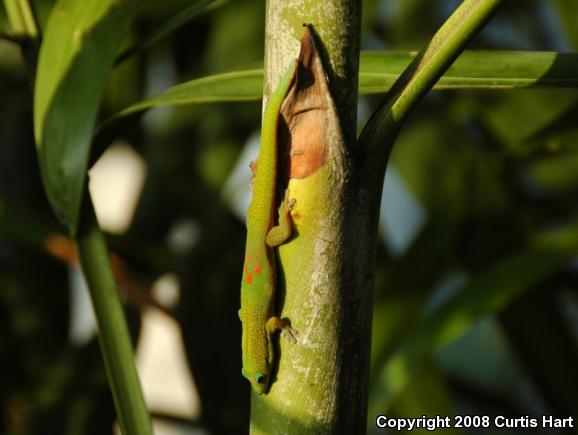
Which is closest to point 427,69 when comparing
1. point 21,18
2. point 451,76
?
point 451,76

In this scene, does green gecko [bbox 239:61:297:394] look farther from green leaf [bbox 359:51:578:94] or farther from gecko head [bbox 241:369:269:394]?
green leaf [bbox 359:51:578:94]

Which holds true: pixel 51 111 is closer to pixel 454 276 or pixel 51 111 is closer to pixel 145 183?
pixel 145 183

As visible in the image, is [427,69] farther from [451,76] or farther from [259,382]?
[259,382]

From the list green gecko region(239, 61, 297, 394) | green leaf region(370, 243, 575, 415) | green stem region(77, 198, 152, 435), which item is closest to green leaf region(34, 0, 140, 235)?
green stem region(77, 198, 152, 435)

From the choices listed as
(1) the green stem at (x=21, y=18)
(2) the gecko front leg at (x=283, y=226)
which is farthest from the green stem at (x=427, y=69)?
(1) the green stem at (x=21, y=18)

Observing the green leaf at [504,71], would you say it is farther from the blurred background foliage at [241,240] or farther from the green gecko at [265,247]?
the blurred background foliage at [241,240]
